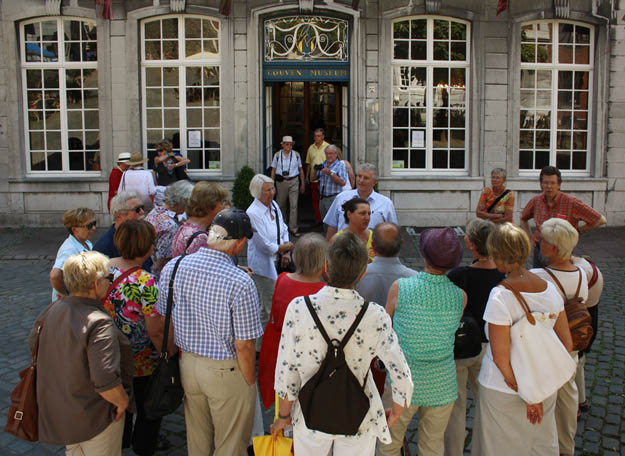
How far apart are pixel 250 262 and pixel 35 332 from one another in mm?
2638

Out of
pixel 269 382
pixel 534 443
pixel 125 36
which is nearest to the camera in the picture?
pixel 534 443

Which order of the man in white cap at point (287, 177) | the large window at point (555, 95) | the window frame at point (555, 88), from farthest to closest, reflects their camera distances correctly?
1. the large window at point (555, 95)
2. the window frame at point (555, 88)
3. the man in white cap at point (287, 177)

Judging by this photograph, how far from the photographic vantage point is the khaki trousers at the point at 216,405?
3.27 meters

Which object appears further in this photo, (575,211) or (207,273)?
(575,211)

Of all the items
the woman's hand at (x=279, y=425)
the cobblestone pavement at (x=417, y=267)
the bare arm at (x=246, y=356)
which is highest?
the bare arm at (x=246, y=356)

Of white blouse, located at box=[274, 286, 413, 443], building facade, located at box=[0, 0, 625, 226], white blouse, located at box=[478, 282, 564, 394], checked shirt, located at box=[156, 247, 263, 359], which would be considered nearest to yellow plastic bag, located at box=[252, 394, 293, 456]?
white blouse, located at box=[274, 286, 413, 443]

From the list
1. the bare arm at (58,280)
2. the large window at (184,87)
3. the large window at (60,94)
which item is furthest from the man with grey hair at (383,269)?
the large window at (60,94)

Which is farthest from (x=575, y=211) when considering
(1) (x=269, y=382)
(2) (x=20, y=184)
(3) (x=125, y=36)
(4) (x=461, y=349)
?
(2) (x=20, y=184)

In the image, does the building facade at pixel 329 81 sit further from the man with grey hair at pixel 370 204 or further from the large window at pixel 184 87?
the man with grey hair at pixel 370 204

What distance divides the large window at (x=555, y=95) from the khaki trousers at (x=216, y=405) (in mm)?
10296

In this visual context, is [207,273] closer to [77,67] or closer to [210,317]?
[210,317]

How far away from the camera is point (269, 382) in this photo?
3.62 metres

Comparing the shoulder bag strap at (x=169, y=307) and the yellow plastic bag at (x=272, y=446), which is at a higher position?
the shoulder bag strap at (x=169, y=307)

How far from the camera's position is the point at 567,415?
3.79 metres
